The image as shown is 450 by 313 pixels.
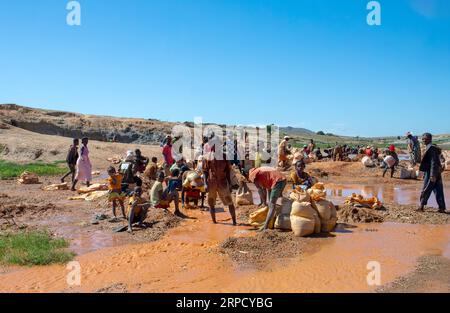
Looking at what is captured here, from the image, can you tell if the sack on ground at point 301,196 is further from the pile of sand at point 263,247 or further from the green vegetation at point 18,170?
the green vegetation at point 18,170

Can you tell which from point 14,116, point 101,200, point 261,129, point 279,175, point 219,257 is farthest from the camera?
point 261,129

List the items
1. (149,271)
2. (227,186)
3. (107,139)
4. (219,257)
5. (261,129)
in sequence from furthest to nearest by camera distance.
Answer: (261,129) → (107,139) → (227,186) → (219,257) → (149,271)

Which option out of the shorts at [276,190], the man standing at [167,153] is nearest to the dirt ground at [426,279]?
the shorts at [276,190]

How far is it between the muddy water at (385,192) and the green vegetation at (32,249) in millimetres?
7444

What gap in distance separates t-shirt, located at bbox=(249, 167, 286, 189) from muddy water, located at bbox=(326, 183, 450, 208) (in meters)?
4.71

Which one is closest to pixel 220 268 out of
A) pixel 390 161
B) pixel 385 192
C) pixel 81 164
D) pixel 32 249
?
pixel 32 249

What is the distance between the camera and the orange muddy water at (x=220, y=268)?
4875 millimetres

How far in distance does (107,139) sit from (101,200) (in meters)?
26.4

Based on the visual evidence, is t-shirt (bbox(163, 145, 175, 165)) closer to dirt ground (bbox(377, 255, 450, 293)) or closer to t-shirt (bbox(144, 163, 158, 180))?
t-shirt (bbox(144, 163, 158, 180))

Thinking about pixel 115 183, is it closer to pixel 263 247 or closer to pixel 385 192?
pixel 263 247
